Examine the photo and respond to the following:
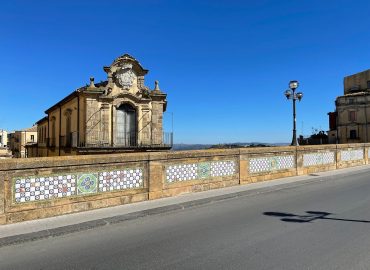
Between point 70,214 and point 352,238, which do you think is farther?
point 70,214

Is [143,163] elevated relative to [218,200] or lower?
elevated

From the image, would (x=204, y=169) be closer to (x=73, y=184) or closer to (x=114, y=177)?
(x=114, y=177)

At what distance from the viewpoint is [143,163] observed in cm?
916

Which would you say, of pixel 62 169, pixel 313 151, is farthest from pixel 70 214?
pixel 313 151

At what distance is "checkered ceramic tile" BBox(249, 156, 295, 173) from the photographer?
12884 millimetres

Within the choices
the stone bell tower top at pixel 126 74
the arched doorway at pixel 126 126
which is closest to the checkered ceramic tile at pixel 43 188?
the arched doorway at pixel 126 126

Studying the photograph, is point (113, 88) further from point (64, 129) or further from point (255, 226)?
point (255, 226)

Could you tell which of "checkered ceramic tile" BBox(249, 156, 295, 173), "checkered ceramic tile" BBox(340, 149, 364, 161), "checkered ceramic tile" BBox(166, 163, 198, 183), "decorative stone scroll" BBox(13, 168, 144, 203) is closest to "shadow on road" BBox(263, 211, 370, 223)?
"checkered ceramic tile" BBox(166, 163, 198, 183)

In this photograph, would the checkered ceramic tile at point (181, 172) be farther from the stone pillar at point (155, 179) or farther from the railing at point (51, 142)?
the railing at point (51, 142)

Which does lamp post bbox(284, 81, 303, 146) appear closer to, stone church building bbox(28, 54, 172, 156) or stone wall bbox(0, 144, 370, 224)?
stone wall bbox(0, 144, 370, 224)

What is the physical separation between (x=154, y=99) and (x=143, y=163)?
19.0 metres

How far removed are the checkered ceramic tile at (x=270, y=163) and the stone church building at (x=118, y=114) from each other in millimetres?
13610

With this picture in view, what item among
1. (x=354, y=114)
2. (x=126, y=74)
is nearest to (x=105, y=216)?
(x=126, y=74)

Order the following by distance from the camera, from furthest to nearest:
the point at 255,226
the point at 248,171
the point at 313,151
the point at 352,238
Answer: the point at 313,151
the point at 248,171
the point at 255,226
the point at 352,238
